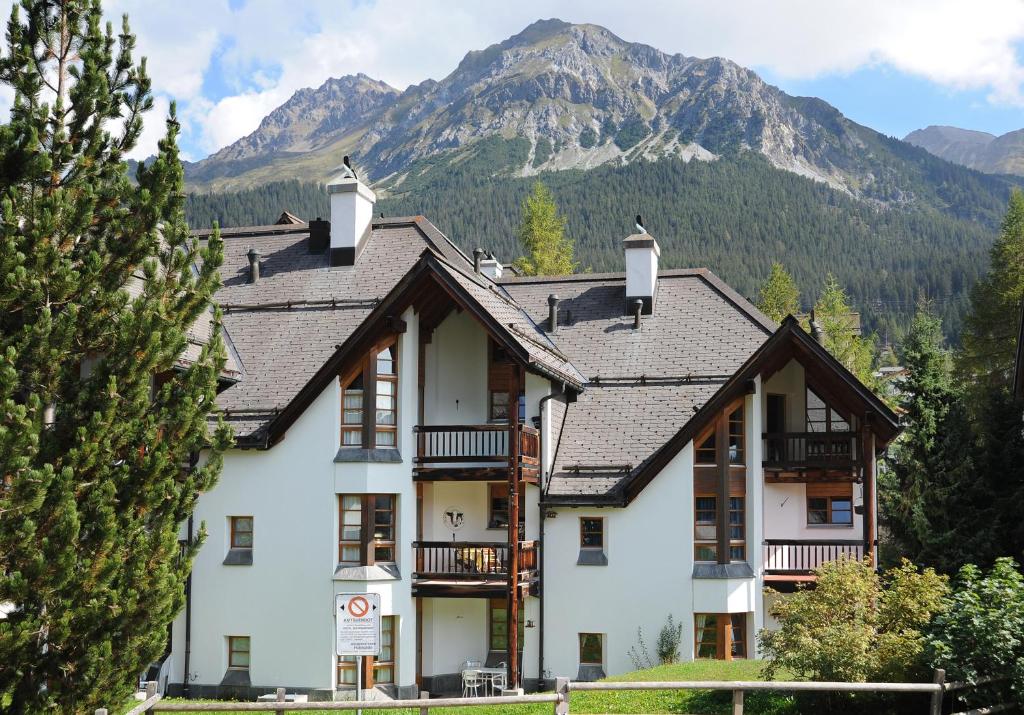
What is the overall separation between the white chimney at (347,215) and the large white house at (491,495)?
6.19 ft

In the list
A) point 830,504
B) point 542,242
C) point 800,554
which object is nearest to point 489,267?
point 830,504

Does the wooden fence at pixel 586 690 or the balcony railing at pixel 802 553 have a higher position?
the balcony railing at pixel 802 553

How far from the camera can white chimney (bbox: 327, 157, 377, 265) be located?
3123 cm

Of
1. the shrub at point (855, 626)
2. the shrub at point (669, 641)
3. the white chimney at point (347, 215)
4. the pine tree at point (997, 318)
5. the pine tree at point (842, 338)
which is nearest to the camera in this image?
the shrub at point (855, 626)

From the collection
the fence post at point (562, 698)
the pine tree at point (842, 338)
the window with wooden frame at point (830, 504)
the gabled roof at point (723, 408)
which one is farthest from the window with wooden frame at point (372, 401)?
the pine tree at point (842, 338)

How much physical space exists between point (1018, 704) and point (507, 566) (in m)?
11.9

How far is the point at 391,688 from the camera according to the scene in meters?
26.0

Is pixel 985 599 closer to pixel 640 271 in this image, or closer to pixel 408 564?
pixel 408 564

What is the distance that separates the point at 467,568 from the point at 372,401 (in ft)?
14.1

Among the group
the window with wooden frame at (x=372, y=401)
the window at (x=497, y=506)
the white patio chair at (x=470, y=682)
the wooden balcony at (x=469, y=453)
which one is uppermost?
the window with wooden frame at (x=372, y=401)

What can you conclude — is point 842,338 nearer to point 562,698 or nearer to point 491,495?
point 491,495

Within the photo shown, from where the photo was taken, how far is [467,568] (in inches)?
1048

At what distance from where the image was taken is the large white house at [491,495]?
26156 mm

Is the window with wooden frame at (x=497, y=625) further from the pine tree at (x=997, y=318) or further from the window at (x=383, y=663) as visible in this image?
the pine tree at (x=997, y=318)
